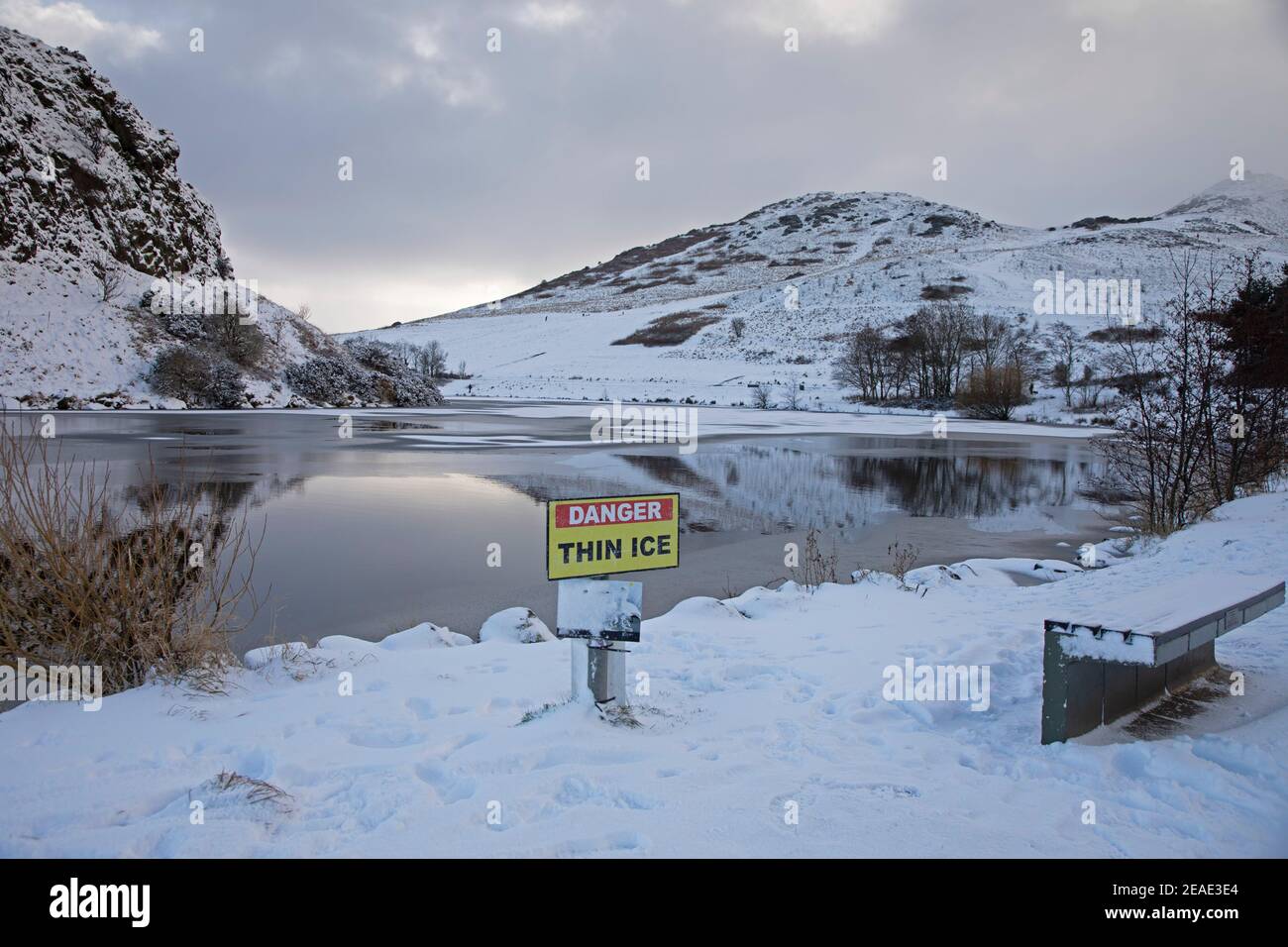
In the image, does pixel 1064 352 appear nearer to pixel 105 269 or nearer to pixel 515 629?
pixel 515 629

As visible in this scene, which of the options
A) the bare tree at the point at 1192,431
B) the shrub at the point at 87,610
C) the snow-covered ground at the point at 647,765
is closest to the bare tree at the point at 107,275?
the shrub at the point at 87,610

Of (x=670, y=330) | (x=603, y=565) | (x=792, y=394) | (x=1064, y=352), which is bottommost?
(x=603, y=565)

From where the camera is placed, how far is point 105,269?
4059cm

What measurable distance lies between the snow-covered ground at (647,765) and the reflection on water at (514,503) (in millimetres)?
2160

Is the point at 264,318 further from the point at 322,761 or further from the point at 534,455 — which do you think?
the point at 322,761

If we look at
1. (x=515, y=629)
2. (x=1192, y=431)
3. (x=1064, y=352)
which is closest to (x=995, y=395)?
(x=1064, y=352)

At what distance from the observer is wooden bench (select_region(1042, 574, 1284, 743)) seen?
11.7 feet

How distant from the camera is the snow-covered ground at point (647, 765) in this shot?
2.95 meters

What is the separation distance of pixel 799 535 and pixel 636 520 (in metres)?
7.36

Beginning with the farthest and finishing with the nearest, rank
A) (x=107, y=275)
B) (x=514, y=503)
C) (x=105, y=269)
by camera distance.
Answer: (x=105, y=269) < (x=107, y=275) < (x=514, y=503)

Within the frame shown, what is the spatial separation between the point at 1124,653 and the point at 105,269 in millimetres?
48798

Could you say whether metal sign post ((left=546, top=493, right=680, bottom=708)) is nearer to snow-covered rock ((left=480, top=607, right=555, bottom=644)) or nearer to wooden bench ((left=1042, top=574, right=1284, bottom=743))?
wooden bench ((left=1042, top=574, right=1284, bottom=743))

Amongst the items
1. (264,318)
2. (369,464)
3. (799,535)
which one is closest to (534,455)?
(369,464)

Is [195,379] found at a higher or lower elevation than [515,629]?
higher
